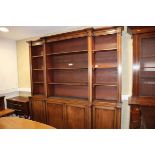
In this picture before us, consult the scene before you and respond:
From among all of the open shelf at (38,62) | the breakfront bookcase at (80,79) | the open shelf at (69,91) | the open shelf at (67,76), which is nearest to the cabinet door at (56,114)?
the breakfront bookcase at (80,79)

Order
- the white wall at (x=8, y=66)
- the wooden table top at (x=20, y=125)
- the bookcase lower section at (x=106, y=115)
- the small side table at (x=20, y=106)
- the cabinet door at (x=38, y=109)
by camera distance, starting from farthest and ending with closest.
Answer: the white wall at (x=8, y=66), the small side table at (x=20, y=106), the cabinet door at (x=38, y=109), the bookcase lower section at (x=106, y=115), the wooden table top at (x=20, y=125)

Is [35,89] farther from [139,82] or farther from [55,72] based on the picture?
[139,82]

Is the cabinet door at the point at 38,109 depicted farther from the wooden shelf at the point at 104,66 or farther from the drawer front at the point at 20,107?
the wooden shelf at the point at 104,66

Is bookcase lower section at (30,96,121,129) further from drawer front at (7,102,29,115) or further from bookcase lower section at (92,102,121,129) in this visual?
drawer front at (7,102,29,115)

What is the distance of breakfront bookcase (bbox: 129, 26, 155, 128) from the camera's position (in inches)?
81.0

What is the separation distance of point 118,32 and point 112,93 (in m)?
1.17

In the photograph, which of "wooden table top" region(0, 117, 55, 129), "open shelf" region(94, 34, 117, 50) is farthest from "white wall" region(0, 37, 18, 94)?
"open shelf" region(94, 34, 117, 50)

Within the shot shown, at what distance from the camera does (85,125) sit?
2.66 meters

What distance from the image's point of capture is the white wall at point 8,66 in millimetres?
3768

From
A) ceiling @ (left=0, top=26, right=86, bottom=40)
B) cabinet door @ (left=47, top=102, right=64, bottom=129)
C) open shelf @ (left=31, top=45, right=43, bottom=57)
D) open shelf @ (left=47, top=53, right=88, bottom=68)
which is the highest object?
ceiling @ (left=0, top=26, right=86, bottom=40)

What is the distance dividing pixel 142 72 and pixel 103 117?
106 centimetres

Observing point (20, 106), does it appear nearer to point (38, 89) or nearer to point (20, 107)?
point (20, 107)

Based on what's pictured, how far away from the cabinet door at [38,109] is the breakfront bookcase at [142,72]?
6.48 feet
